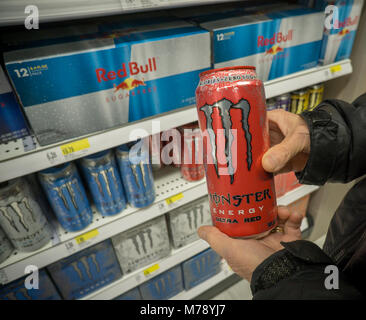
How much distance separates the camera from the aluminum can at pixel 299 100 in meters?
1.20

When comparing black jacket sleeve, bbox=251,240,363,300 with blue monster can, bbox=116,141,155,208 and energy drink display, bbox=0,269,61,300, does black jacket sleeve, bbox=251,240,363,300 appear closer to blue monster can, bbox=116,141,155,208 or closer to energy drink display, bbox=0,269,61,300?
blue monster can, bbox=116,141,155,208

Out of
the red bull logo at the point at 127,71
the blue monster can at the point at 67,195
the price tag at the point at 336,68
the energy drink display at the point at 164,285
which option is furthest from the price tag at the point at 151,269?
the price tag at the point at 336,68

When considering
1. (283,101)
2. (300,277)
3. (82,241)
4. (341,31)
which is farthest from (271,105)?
(82,241)

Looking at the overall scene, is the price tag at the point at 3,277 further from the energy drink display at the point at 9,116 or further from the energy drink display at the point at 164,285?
the energy drink display at the point at 164,285

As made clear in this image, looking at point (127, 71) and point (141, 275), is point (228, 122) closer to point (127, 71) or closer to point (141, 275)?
point (127, 71)

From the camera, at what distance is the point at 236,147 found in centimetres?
63

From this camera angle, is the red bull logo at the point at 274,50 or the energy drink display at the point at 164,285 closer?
the red bull logo at the point at 274,50

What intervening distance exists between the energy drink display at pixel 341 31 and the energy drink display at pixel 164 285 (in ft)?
4.22

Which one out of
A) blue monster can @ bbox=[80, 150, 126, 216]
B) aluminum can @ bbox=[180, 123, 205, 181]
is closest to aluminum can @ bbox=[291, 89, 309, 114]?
aluminum can @ bbox=[180, 123, 205, 181]

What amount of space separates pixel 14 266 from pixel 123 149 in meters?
0.54

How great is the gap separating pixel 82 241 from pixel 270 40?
3.49 feet

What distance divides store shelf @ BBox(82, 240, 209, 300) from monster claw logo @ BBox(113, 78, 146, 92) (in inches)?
33.0

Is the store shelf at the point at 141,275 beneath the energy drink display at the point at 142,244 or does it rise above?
beneath

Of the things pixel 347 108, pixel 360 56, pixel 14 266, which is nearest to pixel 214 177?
pixel 347 108
